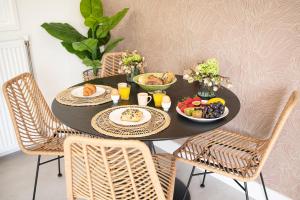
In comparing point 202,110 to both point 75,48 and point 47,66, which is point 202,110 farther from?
point 47,66

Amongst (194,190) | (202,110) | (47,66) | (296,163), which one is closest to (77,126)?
(202,110)

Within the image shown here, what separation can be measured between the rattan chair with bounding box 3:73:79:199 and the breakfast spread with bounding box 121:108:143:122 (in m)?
0.62

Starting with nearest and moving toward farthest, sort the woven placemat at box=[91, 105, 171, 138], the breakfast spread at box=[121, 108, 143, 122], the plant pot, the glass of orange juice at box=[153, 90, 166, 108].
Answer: the woven placemat at box=[91, 105, 171, 138]
the breakfast spread at box=[121, 108, 143, 122]
the glass of orange juice at box=[153, 90, 166, 108]
the plant pot

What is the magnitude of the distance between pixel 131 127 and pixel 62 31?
5.44 feet

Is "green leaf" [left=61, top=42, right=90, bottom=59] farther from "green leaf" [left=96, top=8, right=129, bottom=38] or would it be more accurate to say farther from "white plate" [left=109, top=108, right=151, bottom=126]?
"white plate" [left=109, top=108, right=151, bottom=126]

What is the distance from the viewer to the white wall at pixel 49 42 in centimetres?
264

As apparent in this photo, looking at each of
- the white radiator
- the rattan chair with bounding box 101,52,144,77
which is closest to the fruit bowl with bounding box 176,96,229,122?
the rattan chair with bounding box 101,52,144,77

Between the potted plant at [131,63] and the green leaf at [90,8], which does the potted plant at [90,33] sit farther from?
the potted plant at [131,63]

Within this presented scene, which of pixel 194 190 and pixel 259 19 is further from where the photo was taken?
pixel 194 190

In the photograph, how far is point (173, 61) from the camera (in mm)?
2562

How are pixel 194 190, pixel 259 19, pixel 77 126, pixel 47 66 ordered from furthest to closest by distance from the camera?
pixel 47 66 < pixel 194 190 < pixel 259 19 < pixel 77 126

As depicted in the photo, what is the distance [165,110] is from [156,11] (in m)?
1.30

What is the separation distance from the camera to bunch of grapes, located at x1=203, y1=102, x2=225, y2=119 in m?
1.49

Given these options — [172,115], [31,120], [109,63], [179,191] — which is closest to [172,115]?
[172,115]
